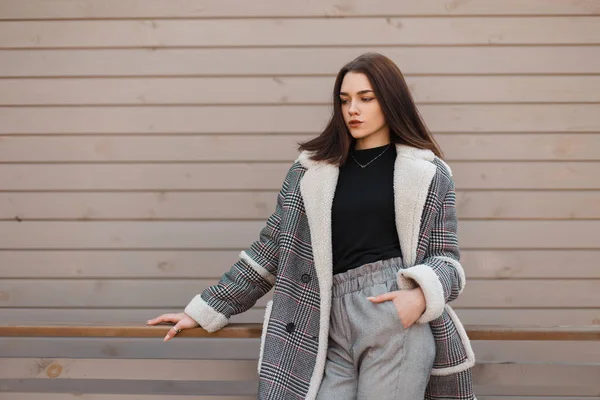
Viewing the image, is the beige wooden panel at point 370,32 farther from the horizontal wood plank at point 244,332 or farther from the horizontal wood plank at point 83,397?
the horizontal wood plank at point 83,397

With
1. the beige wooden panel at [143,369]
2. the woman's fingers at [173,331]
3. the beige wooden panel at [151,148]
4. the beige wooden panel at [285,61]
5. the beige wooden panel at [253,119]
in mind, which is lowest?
the beige wooden panel at [143,369]

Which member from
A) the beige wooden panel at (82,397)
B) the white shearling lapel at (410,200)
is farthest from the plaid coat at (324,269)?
the beige wooden panel at (82,397)

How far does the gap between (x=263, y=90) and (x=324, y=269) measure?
119cm

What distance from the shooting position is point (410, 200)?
1732 millimetres

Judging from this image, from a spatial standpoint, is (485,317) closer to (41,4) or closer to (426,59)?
(426,59)

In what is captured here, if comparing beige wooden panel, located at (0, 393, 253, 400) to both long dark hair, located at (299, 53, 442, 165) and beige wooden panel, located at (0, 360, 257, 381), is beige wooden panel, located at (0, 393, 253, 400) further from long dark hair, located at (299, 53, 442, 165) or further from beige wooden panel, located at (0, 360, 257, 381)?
long dark hair, located at (299, 53, 442, 165)

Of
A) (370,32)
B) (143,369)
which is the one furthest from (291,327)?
(370,32)

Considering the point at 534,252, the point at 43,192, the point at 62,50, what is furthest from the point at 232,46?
the point at 534,252

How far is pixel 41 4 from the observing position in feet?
9.10

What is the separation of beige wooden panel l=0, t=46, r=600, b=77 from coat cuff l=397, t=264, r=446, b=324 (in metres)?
1.27

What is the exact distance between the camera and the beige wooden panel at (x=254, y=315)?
9.00ft

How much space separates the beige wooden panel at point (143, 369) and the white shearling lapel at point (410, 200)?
0.76m

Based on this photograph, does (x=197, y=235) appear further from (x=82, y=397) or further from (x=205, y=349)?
(x=82, y=397)

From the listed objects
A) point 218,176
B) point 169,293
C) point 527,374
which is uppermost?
point 218,176
